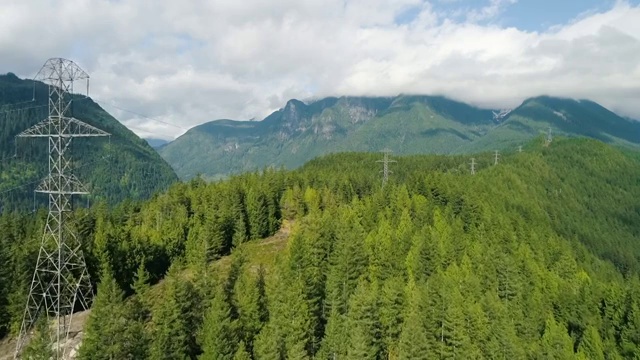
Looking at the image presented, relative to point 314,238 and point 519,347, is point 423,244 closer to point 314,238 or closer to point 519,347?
point 314,238

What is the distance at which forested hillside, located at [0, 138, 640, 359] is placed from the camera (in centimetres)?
5206

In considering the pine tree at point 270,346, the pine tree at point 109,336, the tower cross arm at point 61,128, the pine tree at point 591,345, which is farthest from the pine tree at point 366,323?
the tower cross arm at point 61,128

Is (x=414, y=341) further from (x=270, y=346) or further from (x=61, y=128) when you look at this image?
(x=61, y=128)

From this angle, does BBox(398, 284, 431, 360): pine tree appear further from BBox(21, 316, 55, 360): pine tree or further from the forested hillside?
BBox(21, 316, 55, 360): pine tree

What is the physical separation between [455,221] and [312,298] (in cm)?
4430

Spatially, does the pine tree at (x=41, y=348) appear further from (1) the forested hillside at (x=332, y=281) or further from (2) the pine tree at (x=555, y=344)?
(2) the pine tree at (x=555, y=344)

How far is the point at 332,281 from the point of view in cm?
6500

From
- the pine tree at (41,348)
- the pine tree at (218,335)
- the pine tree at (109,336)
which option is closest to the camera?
the pine tree at (41,348)

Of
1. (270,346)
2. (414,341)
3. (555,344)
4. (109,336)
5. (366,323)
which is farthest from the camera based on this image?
(555,344)

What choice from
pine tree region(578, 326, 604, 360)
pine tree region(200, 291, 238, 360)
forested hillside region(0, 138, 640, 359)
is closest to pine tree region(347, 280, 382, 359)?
forested hillside region(0, 138, 640, 359)

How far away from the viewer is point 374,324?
55.3m

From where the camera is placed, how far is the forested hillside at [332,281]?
52062 mm

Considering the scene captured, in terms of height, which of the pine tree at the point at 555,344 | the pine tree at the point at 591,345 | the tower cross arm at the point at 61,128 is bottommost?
the pine tree at the point at 591,345

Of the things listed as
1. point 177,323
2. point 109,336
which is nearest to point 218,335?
point 177,323
